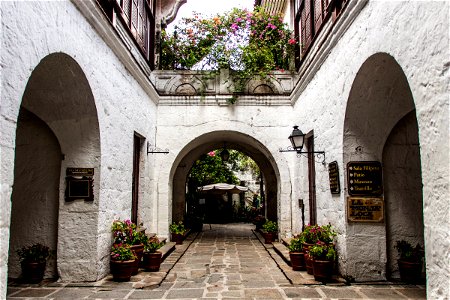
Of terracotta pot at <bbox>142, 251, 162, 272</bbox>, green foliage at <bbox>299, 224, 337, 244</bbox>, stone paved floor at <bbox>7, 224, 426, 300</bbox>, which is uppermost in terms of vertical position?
green foliage at <bbox>299, 224, 337, 244</bbox>

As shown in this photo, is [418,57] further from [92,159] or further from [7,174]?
[92,159]

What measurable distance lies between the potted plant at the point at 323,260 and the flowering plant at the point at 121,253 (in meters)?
2.43

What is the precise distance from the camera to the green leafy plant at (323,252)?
489cm

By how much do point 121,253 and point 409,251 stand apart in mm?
3719

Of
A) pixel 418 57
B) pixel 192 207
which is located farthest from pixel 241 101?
pixel 192 207

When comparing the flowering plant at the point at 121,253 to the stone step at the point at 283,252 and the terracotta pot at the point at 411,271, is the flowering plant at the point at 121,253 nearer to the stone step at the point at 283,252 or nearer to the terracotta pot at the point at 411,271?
the stone step at the point at 283,252

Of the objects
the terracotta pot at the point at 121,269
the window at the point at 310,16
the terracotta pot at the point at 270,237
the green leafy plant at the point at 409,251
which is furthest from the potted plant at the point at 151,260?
the window at the point at 310,16

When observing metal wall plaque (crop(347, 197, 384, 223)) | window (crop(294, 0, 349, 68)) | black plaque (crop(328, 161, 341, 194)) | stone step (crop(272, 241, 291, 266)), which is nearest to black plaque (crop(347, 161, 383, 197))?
metal wall plaque (crop(347, 197, 384, 223))

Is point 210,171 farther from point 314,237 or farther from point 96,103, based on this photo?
point 96,103

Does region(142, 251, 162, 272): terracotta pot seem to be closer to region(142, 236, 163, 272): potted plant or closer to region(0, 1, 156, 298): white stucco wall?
region(142, 236, 163, 272): potted plant

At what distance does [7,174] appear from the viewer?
279 cm

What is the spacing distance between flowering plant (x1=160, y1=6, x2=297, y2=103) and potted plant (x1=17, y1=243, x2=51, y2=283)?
489 cm

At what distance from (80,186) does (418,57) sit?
409 centimetres

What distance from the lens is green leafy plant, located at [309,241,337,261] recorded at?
4.89m
